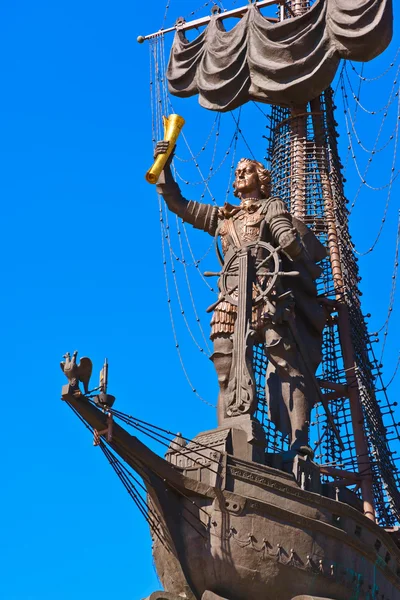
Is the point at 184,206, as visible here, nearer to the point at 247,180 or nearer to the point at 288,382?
the point at 247,180

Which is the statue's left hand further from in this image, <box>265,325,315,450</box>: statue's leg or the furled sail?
the furled sail

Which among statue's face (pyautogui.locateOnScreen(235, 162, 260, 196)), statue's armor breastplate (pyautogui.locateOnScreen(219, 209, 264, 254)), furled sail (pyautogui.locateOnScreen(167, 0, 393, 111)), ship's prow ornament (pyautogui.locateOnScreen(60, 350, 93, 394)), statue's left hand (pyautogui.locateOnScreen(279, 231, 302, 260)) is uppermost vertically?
furled sail (pyautogui.locateOnScreen(167, 0, 393, 111))

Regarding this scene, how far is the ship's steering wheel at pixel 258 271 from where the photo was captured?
1816 centimetres

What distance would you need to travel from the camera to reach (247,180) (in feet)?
64.3

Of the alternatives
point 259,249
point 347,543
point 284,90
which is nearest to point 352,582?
point 347,543

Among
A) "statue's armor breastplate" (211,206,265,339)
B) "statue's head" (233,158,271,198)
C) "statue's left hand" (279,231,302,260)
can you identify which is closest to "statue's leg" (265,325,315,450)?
"statue's armor breastplate" (211,206,265,339)

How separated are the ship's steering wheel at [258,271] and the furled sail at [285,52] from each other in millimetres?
4325

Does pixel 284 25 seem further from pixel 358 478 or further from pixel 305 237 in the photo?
pixel 358 478

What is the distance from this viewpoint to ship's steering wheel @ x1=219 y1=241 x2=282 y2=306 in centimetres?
1816

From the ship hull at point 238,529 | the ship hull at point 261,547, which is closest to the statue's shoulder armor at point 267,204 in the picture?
the ship hull at point 238,529

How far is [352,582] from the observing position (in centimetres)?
1628

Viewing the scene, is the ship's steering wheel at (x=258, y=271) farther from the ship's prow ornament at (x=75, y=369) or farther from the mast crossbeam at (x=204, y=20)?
the mast crossbeam at (x=204, y=20)

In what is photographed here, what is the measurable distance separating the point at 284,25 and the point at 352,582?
32.7ft

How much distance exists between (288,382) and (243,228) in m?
2.52
